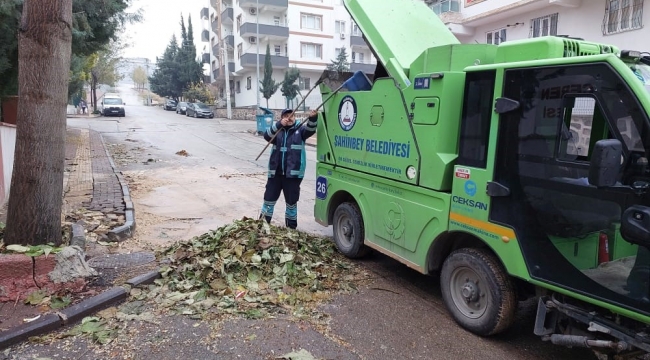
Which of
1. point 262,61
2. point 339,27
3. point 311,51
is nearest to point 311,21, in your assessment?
point 339,27

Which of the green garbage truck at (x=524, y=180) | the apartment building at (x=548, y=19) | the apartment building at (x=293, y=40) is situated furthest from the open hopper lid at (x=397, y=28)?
the apartment building at (x=293, y=40)

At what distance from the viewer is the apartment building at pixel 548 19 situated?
12.5 metres

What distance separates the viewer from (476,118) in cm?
354

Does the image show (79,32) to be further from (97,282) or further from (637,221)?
(637,221)

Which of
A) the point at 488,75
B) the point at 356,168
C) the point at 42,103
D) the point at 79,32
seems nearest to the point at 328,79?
the point at 356,168

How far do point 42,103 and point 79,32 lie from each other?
8.30 m

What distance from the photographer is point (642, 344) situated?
2.62 metres

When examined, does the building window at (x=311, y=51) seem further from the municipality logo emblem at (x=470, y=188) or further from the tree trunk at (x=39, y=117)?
the municipality logo emblem at (x=470, y=188)

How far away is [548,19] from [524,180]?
14609 millimetres

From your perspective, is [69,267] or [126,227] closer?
[69,267]

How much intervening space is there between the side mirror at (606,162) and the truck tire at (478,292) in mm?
1226

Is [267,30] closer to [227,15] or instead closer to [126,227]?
[227,15]

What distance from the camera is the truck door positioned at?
2.62m

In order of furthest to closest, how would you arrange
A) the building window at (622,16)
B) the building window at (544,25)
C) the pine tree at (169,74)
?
the pine tree at (169,74) < the building window at (544,25) < the building window at (622,16)
